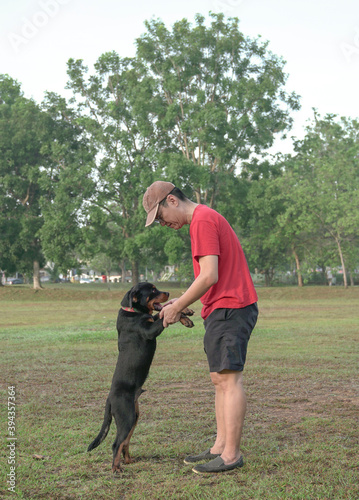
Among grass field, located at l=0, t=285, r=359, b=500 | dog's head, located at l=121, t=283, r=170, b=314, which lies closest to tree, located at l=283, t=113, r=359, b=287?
grass field, located at l=0, t=285, r=359, b=500

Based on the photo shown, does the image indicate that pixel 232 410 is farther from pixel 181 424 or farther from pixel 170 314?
pixel 181 424

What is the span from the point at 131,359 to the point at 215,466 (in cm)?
99

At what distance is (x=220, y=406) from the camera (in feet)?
13.7

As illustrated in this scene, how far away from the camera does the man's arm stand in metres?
3.85

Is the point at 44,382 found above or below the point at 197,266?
below

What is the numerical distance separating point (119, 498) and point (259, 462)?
115cm

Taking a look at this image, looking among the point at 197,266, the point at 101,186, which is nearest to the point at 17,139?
the point at 101,186

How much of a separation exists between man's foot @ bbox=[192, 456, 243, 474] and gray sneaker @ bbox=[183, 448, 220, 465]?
198mm

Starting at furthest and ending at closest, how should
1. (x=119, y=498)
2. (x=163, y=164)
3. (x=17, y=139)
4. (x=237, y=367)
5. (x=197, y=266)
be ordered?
(x=17, y=139)
(x=163, y=164)
(x=197, y=266)
(x=237, y=367)
(x=119, y=498)

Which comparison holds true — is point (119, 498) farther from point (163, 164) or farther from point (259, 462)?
point (163, 164)

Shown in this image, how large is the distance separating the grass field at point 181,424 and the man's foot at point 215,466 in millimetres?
64

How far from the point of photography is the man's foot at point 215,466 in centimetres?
383

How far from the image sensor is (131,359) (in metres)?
4.14

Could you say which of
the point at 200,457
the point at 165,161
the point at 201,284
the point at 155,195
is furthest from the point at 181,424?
the point at 165,161
